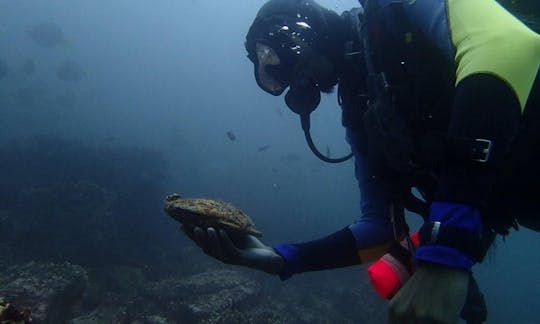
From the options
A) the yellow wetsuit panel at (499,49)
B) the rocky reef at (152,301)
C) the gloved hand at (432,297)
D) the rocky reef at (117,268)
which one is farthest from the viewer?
the rocky reef at (117,268)

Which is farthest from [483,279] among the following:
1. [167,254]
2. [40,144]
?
[40,144]

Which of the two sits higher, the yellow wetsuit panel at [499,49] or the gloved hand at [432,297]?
the yellow wetsuit panel at [499,49]

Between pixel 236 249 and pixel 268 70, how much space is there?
5.25 ft

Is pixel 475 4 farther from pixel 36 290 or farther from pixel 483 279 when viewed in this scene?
pixel 483 279

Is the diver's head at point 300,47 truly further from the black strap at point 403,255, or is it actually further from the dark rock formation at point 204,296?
the dark rock formation at point 204,296

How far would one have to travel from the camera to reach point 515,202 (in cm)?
212

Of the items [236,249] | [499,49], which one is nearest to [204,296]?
[236,249]

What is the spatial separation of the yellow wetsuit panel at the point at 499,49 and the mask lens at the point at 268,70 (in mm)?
1817

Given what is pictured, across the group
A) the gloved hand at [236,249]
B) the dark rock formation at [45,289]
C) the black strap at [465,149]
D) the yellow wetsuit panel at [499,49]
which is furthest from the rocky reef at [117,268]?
the yellow wetsuit panel at [499,49]

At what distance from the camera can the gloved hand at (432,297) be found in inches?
46.8

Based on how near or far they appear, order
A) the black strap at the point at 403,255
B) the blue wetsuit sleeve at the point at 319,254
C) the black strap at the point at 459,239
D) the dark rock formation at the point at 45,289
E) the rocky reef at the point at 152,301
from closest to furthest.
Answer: the black strap at the point at 459,239, the black strap at the point at 403,255, the blue wetsuit sleeve at the point at 319,254, the dark rock formation at the point at 45,289, the rocky reef at the point at 152,301

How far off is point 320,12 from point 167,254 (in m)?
14.2

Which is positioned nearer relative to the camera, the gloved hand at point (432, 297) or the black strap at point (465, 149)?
the gloved hand at point (432, 297)

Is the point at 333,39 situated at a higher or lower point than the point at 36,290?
higher
